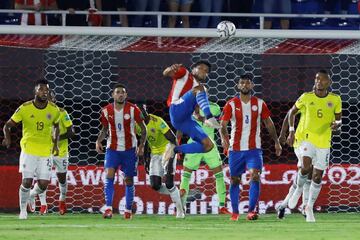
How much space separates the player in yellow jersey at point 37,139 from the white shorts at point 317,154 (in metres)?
3.02

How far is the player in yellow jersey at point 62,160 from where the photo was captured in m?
16.6

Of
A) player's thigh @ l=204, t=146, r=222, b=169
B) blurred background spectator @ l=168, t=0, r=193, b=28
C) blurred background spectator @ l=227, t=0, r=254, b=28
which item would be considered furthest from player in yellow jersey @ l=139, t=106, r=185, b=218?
blurred background spectator @ l=227, t=0, r=254, b=28

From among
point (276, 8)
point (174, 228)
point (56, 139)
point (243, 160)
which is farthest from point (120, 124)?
point (276, 8)

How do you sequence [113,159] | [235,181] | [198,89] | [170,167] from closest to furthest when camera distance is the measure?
1. [198,89]
2. [170,167]
3. [235,181]
4. [113,159]

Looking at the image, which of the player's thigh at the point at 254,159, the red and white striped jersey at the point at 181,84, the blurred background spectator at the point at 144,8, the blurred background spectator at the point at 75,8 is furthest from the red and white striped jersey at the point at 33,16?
the red and white striped jersey at the point at 181,84

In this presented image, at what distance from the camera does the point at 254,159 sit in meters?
15.3

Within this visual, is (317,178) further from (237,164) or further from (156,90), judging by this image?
(156,90)

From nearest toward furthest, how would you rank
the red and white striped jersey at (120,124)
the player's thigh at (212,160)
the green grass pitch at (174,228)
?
the green grass pitch at (174,228), the red and white striped jersey at (120,124), the player's thigh at (212,160)

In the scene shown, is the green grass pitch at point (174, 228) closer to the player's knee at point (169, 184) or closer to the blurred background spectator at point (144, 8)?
the player's knee at point (169, 184)

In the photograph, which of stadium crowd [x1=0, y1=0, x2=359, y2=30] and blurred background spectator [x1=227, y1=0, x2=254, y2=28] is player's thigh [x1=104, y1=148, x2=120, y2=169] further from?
blurred background spectator [x1=227, y1=0, x2=254, y2=28]

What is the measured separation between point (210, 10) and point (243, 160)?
153 inches

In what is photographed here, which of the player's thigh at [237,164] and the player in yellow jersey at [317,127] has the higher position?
the player in yellow jersey at [317,127]

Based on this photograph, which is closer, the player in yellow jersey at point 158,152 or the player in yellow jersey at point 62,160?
the player in yellow jersey at point 158,152

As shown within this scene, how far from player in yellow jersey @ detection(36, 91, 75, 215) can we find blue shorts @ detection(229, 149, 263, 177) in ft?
7.70
